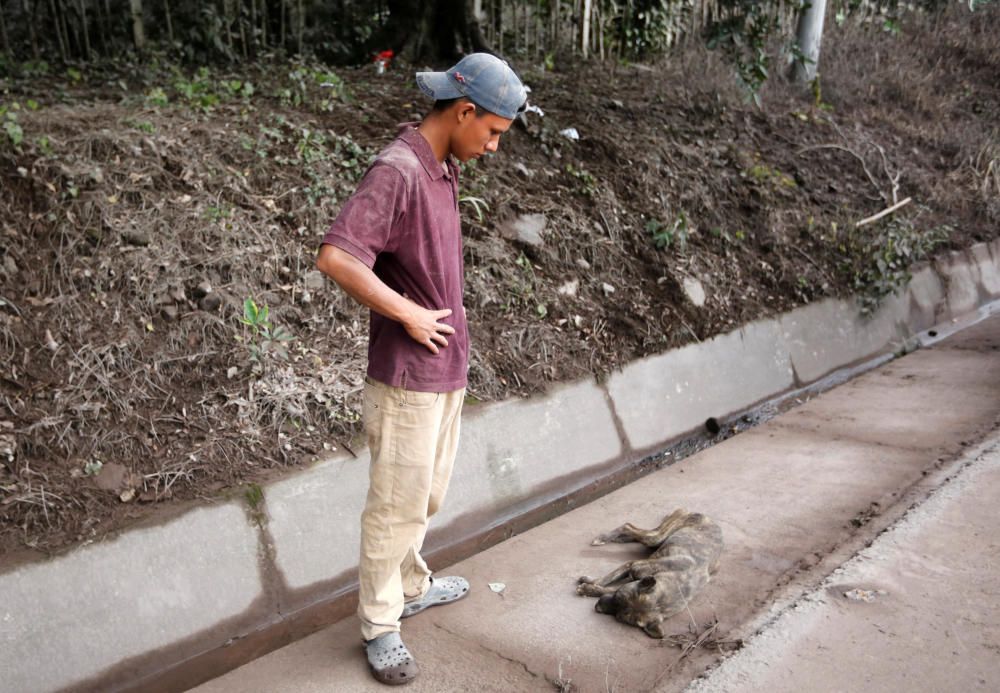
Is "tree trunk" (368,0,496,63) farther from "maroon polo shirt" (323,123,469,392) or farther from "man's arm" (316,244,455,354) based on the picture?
"man's arm" (316,244,455,354)

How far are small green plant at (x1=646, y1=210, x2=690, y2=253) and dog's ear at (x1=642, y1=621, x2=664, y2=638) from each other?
140 inches

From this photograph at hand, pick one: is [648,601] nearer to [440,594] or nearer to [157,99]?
[440,594]

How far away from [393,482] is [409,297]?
2.02 ft

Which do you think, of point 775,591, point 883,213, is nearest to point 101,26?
point 883,213

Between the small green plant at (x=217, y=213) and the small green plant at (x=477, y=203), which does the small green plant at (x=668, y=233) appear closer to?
the small green plant at (x=477, y=203)

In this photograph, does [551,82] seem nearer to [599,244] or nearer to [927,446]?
[599,244]

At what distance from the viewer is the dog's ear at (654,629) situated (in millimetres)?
3398

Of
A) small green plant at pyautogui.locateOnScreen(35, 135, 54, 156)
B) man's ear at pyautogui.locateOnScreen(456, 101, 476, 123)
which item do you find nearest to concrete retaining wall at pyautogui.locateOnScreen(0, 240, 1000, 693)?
man's ear at pyautogui.locateOnScreen(456, 101, 476, 123)

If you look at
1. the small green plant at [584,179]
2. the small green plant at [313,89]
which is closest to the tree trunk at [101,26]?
the small green plant at [313,89]

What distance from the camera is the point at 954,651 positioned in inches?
124

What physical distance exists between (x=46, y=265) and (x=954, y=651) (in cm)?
419

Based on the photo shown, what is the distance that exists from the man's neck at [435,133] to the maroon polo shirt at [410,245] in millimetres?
24

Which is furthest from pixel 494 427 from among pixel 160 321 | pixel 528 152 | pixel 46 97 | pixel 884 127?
pixel 884 127

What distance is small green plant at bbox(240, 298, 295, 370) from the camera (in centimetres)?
442
